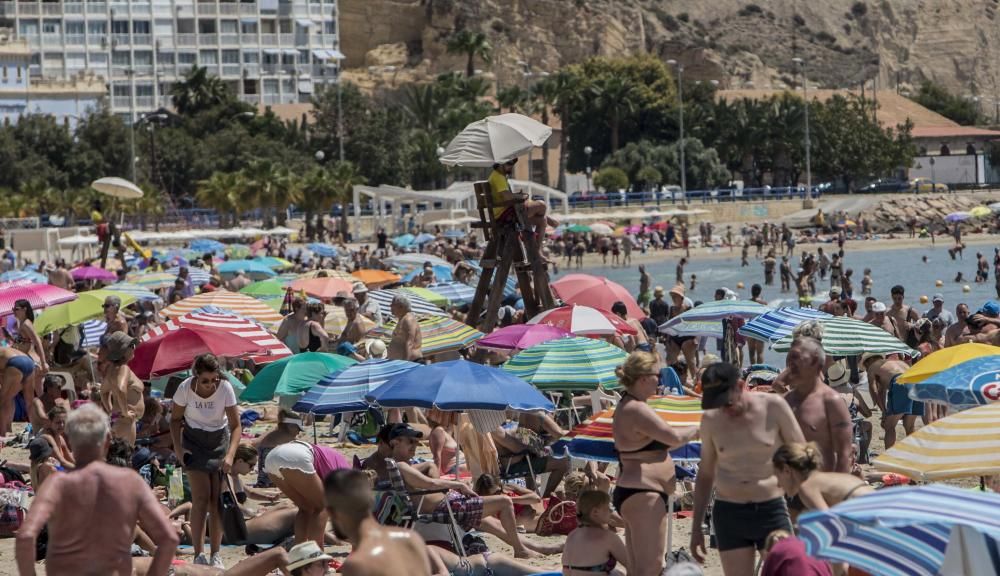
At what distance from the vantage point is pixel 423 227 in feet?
178

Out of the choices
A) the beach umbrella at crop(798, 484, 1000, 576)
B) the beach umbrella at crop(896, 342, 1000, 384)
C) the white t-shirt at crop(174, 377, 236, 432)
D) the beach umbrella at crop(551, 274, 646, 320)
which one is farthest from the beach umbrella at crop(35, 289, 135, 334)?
the beach umbrella at crop(798, 484, 1000, 576)

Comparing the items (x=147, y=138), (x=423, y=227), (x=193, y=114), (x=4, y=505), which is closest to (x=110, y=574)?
(x=4, y=505)

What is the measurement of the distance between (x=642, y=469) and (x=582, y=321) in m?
7.11

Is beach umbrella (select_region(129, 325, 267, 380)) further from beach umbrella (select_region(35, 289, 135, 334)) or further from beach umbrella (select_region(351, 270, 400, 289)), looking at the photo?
beach umbrella (select_region(351, 270, 400, 289))

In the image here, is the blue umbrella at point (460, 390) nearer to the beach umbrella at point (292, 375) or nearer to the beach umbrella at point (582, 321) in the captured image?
the beach umbrella at point (292, 375)

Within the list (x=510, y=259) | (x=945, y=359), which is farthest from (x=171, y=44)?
(x=945, y=359)

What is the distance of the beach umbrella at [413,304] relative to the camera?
1761cm

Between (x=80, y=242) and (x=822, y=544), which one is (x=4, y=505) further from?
(x=80, y=242)

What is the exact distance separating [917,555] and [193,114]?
78383 mm

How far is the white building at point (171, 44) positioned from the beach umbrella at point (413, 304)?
243 ft

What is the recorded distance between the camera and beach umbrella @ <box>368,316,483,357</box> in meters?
14.0

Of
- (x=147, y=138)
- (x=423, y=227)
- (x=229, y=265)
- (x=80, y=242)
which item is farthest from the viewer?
(x=147, y=138)

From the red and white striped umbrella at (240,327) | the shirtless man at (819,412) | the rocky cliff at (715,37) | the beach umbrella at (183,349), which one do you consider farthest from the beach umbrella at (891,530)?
the rocky cliff at (715,37)

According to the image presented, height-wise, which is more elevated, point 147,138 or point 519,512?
point 147,138
